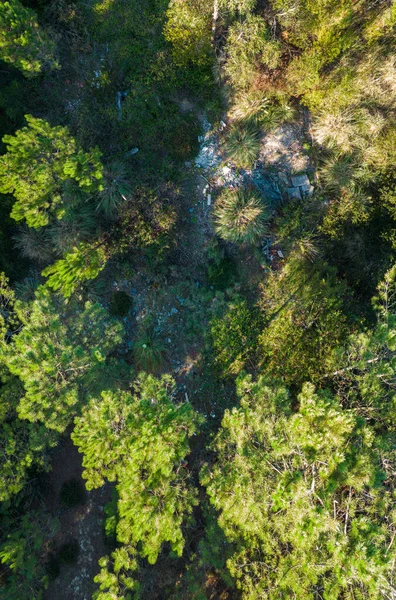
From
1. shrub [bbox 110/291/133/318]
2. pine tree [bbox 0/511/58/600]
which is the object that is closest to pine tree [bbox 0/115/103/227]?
shrub [bbox 110/291/133/318]

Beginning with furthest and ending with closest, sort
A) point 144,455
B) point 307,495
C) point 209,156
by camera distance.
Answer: point 209,156
point 144,455
point 307,495

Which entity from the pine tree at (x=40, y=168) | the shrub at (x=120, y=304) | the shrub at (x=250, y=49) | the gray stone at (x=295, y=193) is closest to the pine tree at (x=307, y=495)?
the shrub at (x=120, y=304)

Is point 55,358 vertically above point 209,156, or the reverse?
point 209,156

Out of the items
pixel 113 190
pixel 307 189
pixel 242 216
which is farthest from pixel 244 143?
pixel 113 190

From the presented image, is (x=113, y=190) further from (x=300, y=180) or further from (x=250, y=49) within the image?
(x=300, y=180)

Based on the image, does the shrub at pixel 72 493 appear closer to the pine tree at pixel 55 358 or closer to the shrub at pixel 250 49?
the pine tree at pixel 55 358

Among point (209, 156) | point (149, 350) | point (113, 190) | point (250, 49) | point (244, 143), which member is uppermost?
point (250, 49)

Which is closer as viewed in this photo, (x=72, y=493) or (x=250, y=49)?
(x=250, y=49)
